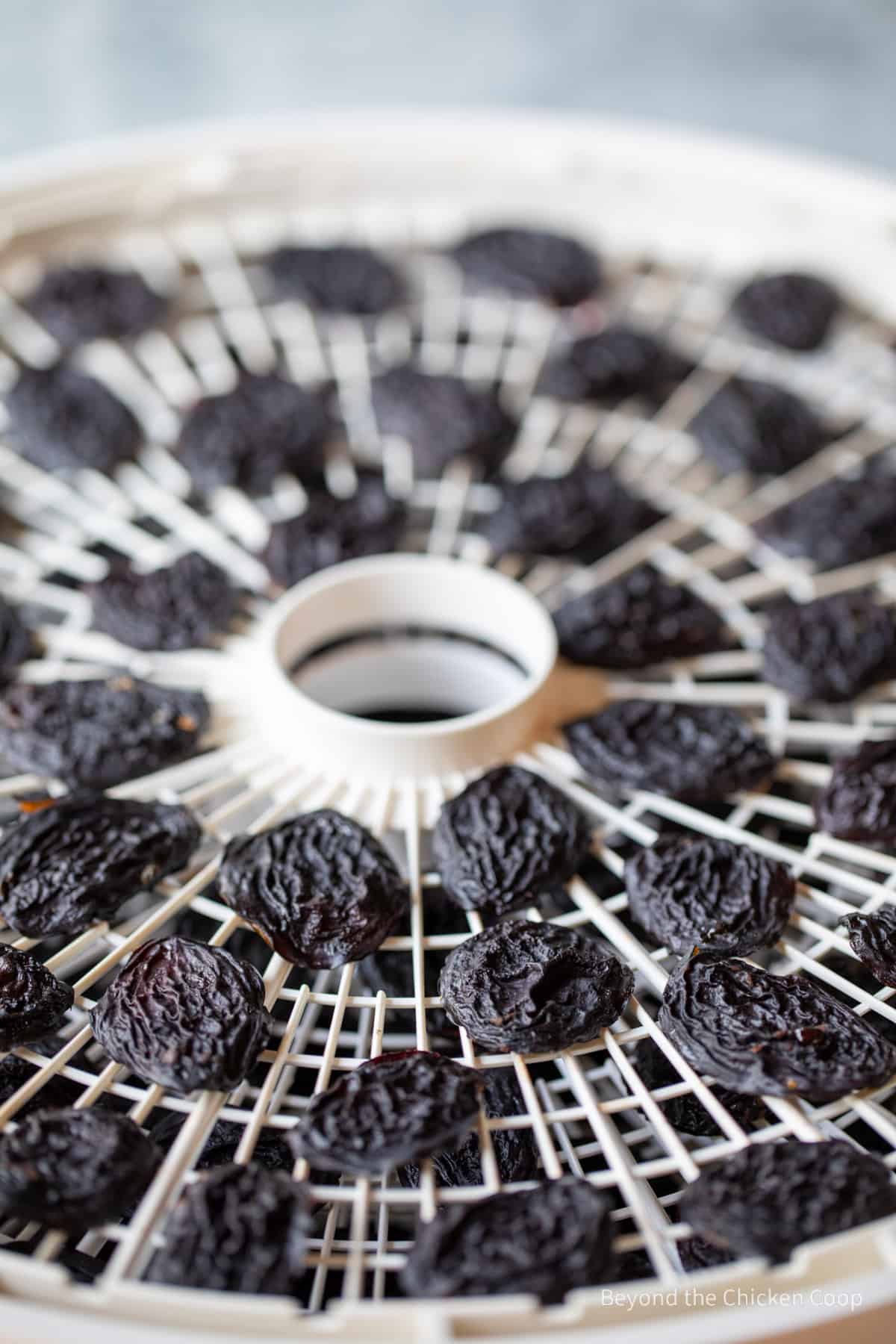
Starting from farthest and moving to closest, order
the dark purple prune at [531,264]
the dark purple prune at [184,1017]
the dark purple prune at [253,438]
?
the dark purple prune at [531,264], the dark purple prune at [253,438], the dark purple prune at [184,1017]

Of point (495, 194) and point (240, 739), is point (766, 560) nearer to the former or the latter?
point (240, 739)

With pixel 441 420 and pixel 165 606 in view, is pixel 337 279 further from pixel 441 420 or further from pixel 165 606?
pixel 165 606

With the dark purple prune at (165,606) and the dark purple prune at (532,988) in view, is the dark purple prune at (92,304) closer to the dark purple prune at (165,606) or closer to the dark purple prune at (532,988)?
the dark purple prune at (165,606)

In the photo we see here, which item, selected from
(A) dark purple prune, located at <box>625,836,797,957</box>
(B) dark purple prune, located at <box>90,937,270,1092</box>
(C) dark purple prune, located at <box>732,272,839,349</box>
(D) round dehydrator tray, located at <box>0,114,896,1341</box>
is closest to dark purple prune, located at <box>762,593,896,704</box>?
(D) round dehydrator tray, located at <box>0,114,896,1341</box>

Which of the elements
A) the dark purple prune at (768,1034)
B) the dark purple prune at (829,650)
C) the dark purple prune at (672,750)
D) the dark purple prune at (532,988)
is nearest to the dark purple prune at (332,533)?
the dark purple prune at (672,750)

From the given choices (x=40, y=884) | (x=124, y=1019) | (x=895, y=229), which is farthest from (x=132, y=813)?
(x=895, y=229)

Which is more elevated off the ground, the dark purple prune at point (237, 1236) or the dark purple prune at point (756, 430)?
the dark purple prune at point (756, 430)
